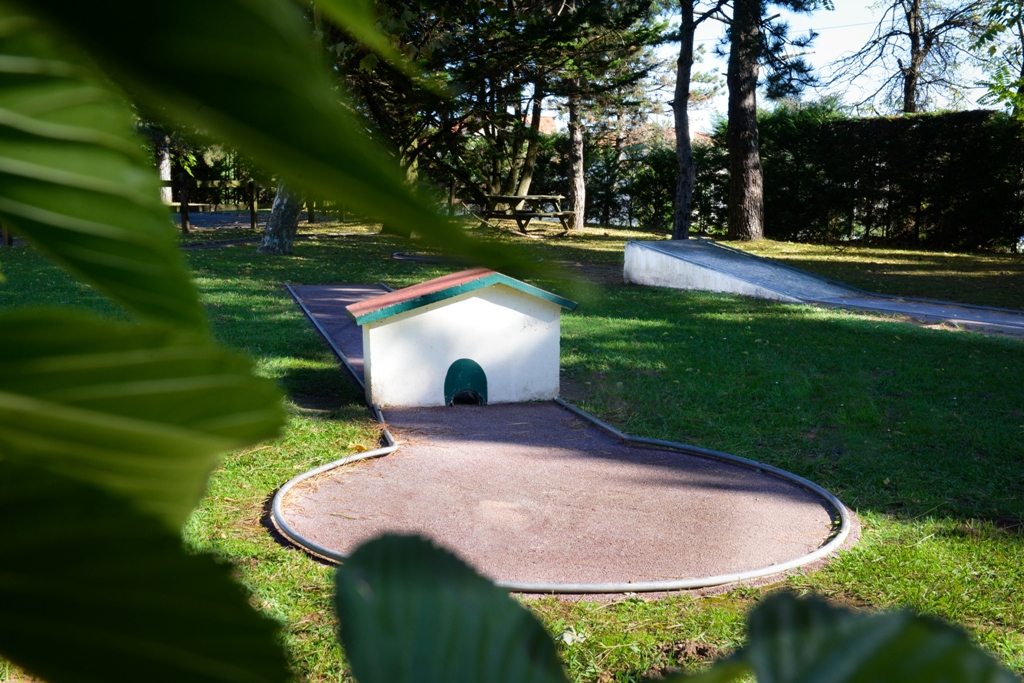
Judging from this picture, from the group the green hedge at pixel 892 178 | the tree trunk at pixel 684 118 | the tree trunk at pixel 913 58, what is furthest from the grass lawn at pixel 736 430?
the tree trunk at pixel 913 58

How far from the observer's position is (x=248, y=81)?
9cm

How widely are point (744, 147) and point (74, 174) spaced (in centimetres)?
2140

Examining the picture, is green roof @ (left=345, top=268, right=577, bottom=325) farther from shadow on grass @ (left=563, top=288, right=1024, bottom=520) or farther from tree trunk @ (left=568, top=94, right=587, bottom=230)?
tree trunk @ (left=568, top=94, right=587, bottom=230)

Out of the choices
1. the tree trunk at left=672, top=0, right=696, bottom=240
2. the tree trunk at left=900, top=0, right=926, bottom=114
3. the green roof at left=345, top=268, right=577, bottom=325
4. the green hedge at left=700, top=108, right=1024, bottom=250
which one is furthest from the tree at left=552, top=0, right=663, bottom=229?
the tree trunk at left=900, top=0, right=926, bottom=114

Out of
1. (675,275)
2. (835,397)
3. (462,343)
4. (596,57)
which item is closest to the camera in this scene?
(835,397)

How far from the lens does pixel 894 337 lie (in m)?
8.77

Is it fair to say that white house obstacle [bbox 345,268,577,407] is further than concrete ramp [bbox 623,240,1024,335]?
No

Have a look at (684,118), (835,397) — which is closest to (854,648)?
(835,397)

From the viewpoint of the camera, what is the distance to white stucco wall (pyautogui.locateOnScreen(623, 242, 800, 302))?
1223cm

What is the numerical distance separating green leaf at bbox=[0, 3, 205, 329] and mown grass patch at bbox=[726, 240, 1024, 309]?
13203 millimetres

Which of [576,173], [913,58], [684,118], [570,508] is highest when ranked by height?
[913,58]

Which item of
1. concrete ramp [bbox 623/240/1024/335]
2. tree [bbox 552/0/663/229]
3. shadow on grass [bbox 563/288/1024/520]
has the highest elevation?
tree [bbox 552/0/663/229]

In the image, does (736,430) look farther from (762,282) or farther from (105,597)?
(762,282)

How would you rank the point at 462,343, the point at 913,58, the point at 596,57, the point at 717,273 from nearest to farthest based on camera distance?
the point at 462,343
the point at 717,273
the point at 596,57
the point at 913,58
